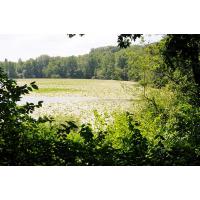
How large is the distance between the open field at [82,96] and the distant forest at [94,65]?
10 cm

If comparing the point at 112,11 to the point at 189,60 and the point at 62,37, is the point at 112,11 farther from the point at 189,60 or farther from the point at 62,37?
the point at 189,60

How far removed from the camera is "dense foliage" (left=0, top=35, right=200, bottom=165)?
580 centimetres

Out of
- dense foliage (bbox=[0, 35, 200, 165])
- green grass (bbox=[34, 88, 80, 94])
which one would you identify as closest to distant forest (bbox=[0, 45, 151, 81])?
dense foliage (bbox=[0, 35, 200, 165])

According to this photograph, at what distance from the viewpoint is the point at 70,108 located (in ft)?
20.2

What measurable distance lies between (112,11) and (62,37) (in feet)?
2.87

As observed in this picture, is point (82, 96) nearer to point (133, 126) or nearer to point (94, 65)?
point (94, 65)

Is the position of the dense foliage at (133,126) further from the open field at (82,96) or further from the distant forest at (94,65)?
the open field at (82,96)

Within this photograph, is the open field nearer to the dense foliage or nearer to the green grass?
the green grass

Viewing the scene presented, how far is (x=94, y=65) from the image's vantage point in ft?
21.3

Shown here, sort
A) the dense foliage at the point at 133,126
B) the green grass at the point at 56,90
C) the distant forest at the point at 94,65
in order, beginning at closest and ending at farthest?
1. the dense foliage at the point at 133,126
2. the green grass at the point at 56,90
3. the distant forest at the point at 94,65

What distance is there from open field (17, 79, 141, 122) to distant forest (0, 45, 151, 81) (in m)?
0.10

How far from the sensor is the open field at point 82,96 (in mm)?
6051

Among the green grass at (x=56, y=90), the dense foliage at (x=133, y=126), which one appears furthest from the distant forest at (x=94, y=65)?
the green grass at (x=56, y=90)
